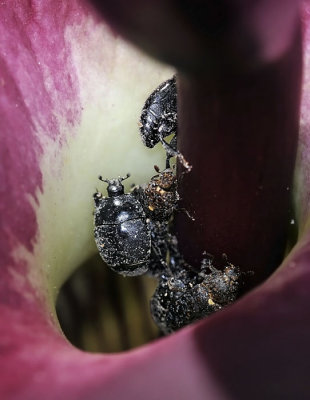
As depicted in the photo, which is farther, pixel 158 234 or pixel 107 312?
pixel 107 312

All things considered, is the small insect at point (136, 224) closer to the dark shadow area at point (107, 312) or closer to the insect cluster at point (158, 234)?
the insect cluster at point (158, 234)

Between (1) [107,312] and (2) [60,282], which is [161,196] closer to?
(2) [60,282]

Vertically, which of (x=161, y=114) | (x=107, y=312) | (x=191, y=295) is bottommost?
(x=107, y=312)

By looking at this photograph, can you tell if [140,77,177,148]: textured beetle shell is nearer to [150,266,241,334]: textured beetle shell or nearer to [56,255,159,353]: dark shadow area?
[150,266,241,334]: textured beetle shell

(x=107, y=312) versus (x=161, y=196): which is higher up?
(x=161, y=196)

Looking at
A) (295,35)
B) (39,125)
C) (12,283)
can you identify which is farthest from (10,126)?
(295,35)

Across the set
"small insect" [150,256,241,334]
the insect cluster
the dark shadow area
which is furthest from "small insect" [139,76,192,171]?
the dark shadow area

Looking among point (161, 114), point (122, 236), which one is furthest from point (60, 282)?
point (161, 114)
